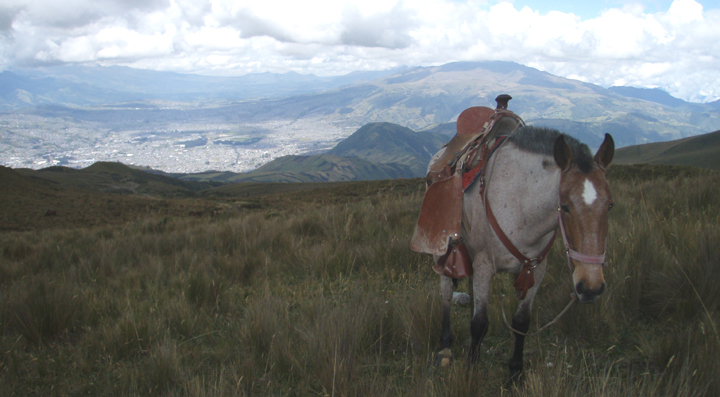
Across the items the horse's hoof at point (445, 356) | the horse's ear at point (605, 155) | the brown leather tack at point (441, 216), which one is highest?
the horse's ear at point (605, 155)

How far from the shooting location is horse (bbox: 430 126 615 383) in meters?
2.00

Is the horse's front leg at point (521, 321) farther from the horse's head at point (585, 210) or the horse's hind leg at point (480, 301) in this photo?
the horse's head at point (585, 210)

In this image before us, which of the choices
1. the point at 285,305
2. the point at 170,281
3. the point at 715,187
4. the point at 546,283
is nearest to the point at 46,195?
the point at 170,281

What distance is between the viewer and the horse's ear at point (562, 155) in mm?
2051

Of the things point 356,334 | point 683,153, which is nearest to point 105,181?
point 356,334

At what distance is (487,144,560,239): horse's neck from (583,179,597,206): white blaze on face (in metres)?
0.19

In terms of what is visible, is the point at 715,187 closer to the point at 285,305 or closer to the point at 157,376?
the point at 285,305

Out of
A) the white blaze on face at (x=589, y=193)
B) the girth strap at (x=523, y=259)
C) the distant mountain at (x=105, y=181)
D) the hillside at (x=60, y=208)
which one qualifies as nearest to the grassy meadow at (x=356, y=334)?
the girth strap at (x=523, y=259)

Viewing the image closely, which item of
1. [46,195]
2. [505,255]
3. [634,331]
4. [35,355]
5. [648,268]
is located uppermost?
[505,255]

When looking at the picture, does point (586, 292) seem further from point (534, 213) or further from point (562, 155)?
point (562, 155)

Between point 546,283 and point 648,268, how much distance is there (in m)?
0.95

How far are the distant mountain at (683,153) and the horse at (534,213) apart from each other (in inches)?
3443

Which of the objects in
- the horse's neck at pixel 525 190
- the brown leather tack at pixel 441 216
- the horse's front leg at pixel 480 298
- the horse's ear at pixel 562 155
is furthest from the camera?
the brown leather tack at pixel 441 216

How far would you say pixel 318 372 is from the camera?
2572 millimetres
